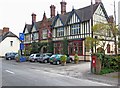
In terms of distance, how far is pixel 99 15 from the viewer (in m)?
40.4

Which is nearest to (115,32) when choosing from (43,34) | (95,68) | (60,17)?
(95,68)

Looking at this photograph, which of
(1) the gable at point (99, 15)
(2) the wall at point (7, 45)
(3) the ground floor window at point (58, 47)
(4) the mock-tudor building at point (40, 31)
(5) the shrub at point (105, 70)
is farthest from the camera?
(2) the wall at point (7, 45)

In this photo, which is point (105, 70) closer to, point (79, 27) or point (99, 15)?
point (79, 27)

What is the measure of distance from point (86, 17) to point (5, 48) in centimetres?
3536

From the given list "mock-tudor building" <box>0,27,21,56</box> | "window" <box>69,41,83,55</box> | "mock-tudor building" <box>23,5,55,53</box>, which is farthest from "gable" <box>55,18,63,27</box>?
"mock-tudor building" <box>0,27,21,56</box>

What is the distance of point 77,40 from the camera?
40.3 meters

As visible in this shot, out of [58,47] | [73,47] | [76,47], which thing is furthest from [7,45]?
[76,47]

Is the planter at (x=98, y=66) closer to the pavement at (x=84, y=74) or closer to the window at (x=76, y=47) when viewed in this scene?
the pavement at (x=84, y=74)

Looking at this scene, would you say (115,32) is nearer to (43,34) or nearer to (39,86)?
(39,86)

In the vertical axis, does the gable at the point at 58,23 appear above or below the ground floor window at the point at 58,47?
above

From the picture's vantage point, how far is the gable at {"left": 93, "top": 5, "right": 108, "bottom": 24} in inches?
1550

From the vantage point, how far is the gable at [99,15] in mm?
39375

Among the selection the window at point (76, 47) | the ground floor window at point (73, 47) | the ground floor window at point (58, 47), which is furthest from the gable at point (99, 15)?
the ground floor window at point (58, 47)

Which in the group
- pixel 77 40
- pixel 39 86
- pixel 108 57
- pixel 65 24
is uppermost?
pixel 65 24
